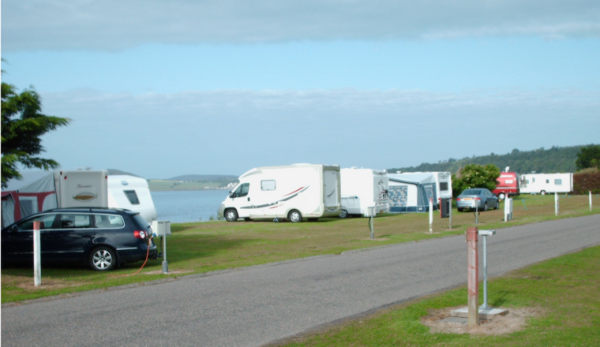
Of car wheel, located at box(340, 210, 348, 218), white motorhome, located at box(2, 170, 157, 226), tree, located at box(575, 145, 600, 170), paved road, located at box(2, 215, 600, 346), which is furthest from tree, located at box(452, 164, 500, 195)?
tree, located at box(575, 145, 600, 170)

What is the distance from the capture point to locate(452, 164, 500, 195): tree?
53062 mm

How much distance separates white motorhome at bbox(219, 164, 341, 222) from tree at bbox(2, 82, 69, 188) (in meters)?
15.9

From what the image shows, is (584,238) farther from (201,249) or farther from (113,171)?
(113,171)

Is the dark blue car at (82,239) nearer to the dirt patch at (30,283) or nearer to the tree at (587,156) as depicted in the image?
the dirt patch at (30,283)

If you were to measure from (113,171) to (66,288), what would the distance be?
16802 millimetres

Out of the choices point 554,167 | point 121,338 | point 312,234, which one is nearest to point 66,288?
point 121,338

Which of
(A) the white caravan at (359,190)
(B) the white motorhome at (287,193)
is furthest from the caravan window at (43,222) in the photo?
(A) the white caravan at (359,190)

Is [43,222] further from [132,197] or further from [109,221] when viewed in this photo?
[132,197]

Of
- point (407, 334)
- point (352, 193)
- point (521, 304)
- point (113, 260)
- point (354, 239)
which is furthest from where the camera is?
point (352, 193)

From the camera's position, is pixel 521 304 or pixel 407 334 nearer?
pixel 407 334

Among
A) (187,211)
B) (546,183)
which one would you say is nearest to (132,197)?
(187,211)

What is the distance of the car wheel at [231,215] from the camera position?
34.5m

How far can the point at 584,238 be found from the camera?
20.5 m

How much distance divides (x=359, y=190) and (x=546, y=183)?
143 feet
